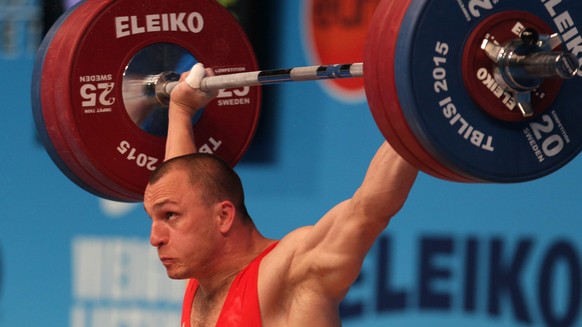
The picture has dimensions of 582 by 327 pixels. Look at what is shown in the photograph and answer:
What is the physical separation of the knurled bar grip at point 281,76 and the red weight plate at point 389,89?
0.47 feet

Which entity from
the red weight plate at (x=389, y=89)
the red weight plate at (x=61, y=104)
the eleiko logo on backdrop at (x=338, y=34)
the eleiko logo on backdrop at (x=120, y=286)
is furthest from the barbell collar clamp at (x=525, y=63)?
the eleiko logo on backdrop at (x=120, y=286)

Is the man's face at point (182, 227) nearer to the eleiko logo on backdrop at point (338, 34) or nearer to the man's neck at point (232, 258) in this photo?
the man's neck at point (232, 258)

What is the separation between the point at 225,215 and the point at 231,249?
86 mm

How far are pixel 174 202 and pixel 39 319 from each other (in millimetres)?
2315

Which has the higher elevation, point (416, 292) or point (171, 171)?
point (171, 171)

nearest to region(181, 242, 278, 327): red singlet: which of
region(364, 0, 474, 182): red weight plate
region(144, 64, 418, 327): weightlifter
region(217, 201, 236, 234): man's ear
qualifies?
region(144, 64, 418, 327): weightlifter

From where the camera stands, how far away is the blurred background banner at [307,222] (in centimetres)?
356

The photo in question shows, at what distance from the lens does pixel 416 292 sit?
148 inches

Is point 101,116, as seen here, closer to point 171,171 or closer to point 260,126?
point 171,171

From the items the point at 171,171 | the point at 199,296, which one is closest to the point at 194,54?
the point at 171,171

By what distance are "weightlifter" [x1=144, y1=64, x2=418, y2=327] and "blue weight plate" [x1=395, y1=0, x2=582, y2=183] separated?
33 cm

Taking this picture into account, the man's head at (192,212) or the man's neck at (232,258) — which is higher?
the man's head at (192,212)

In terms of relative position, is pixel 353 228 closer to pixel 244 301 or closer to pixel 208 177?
pixel 244 301

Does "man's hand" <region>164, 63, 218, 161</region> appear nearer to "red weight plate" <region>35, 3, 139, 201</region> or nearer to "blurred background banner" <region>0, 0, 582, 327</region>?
"red weight plate" <region>35, 3, 139, 201</region>
